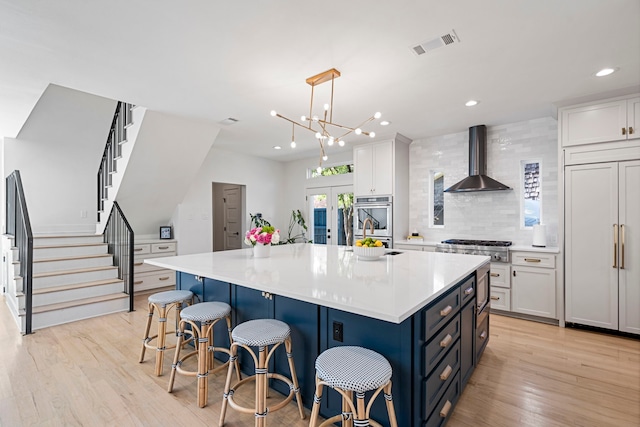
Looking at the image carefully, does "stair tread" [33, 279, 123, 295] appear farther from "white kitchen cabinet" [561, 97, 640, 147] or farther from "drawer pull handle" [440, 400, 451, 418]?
"white kitchen cabinet" [561, 97, 640, 147]

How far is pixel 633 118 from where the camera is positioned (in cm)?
317

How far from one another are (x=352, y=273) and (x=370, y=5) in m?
1.76

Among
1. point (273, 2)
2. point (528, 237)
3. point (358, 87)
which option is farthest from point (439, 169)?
point (273, 2)

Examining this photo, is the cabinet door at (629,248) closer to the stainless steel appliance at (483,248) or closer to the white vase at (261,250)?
the stainless steel appliance at (483,248)

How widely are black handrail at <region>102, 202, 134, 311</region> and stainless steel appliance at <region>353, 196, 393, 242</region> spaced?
11.5 ft

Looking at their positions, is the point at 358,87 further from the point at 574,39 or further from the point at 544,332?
the point at 544,332

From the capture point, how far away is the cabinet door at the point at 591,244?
3.30 m

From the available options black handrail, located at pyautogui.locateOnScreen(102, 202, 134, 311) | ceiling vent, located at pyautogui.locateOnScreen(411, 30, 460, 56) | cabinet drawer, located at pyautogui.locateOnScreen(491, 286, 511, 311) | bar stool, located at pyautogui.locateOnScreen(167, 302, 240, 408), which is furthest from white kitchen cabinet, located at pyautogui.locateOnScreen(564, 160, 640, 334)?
black handrail, located at pyautogui.locateOnScreen(102, 202, 134, 311)

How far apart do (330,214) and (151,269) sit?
3.55 metres

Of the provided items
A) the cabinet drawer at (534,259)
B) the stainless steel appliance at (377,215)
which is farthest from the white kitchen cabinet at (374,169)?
the cabinet drawer at (534,259)

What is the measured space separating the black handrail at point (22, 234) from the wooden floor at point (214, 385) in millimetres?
405

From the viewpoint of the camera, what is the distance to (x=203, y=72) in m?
2.77

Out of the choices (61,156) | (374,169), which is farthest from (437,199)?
(61,156)

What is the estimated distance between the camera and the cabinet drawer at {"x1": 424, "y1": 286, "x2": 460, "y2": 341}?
1.58 metres
